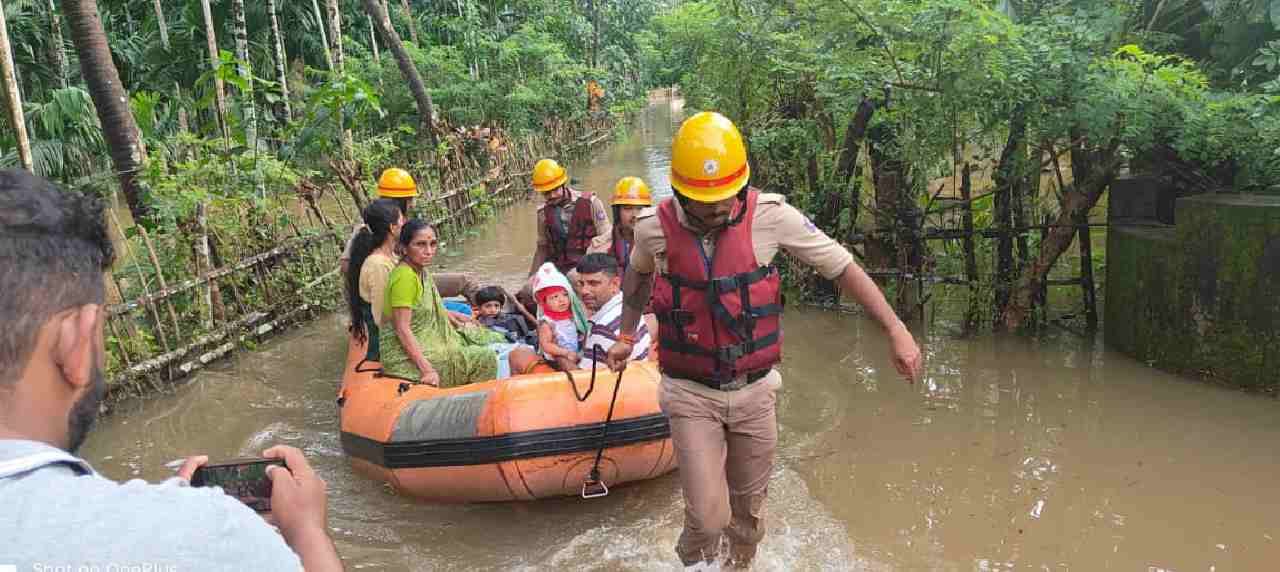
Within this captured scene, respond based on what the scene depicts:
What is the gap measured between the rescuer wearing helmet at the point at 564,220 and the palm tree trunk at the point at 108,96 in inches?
123

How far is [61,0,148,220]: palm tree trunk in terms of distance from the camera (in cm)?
700

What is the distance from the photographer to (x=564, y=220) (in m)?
7.00

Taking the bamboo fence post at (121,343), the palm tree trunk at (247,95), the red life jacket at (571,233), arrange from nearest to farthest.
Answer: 1. the bamboo fence post at (121,343)
2. the red life jacket at (571,233)
3. the palm tree trunk at (247,95)

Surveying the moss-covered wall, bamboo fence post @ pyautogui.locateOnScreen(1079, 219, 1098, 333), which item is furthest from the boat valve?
bamboo fence post @ pyautogui.locateOnScreen(1079, 219, 1098, 333)

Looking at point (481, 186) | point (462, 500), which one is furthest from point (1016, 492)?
point (481, 186)

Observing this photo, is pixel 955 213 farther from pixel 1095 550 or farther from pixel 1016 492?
pixel 1095 550

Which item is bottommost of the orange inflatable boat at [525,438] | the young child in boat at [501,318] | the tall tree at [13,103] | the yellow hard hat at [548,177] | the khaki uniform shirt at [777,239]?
the orange inflatable boat at [525,438]

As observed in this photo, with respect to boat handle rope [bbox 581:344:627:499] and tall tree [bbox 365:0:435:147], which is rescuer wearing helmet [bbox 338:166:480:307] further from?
tall tree [bbox 365:0:435:147]

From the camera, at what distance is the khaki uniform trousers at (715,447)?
3523mm

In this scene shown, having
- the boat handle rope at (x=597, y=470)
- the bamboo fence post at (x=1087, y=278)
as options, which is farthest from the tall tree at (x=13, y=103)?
the bamboo fence post at (x=1087, y=278)

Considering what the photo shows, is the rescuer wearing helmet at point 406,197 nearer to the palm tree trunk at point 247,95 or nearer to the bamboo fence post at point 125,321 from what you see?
the palm tree trunk at point 247,95

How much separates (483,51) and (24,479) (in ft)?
54.8

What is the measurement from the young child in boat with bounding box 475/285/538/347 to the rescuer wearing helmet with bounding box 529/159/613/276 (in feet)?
1.51

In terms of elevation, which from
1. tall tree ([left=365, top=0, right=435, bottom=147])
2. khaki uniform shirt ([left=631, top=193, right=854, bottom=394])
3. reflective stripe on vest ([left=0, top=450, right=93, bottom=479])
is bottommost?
khaki uniform shirt ([left=631, top=193, right=854, bottom=394])
